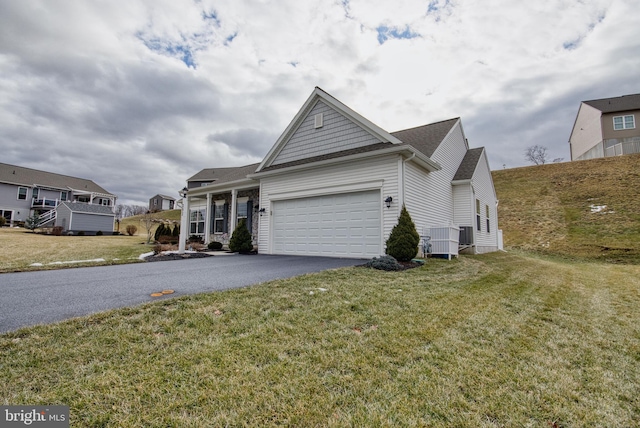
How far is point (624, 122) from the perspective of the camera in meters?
27.3

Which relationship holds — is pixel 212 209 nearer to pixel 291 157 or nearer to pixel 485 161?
pixel 291 157

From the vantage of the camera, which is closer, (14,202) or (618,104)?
(618,104)

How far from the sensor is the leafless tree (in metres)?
40.0

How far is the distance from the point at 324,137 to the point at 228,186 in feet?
21.7

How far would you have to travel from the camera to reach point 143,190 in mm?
62344

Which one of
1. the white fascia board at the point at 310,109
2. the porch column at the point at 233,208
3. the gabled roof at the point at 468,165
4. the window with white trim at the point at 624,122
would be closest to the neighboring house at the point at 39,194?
the porch column at the point at 233,208

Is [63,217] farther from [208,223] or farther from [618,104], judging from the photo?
[618,104]

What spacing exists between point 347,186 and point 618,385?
8.31 metres

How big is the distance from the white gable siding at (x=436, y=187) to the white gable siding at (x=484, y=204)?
1.40 metres

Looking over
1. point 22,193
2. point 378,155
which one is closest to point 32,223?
point 22,193

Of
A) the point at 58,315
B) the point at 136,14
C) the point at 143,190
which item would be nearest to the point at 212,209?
the point at 136,14

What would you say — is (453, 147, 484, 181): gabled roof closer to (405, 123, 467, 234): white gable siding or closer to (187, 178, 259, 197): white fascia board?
(405, 123, 467, 234): white gable siding

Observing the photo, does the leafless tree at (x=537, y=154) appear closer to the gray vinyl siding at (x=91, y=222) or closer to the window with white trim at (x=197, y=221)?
the window with white trim at (x=197, y=221)

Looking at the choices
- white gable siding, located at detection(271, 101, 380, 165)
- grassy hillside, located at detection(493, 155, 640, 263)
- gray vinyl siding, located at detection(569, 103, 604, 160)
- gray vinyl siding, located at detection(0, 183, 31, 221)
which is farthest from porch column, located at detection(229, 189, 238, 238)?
gray vinyl siding, located at detection(569, 103, 604, 160)
